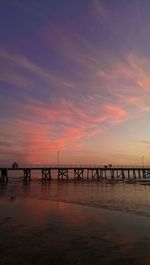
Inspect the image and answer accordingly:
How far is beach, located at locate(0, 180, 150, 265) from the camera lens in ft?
29.7

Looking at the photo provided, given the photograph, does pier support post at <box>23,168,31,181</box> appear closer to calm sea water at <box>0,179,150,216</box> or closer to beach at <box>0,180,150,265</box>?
calm sea water at <box>0,179,150,216</box>

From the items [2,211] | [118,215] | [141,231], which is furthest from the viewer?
[2,211]

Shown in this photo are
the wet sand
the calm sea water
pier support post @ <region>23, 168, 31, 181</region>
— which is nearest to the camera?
the wet sand

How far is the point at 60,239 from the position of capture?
11.5m

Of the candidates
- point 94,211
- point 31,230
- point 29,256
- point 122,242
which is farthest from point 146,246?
point 94,211

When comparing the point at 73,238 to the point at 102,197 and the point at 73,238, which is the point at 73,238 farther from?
the point at 102,197

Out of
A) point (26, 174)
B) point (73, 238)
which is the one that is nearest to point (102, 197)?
point (73, 238)

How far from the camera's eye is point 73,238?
1170cm

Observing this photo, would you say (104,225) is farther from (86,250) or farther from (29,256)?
(29,256)

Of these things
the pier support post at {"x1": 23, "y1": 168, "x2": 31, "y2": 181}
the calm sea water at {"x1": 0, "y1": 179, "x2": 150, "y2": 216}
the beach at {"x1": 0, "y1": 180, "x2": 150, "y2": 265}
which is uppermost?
the pier support post at {"x1": 23, "y1": 168, "x2": 31, "y2": 181}

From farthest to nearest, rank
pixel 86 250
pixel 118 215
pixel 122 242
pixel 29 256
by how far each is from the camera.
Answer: pixel 118 215 → pixel 122 242 → pixel 86 250 → pixel 29 256

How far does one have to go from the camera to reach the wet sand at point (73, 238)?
9.03 meters

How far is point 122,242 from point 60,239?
8.31ft

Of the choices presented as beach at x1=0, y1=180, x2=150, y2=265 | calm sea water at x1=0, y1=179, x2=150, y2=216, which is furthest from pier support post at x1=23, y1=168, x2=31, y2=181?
beach at x1=0, y1=180, x2=150, y2=265
